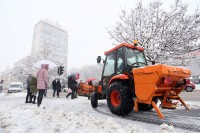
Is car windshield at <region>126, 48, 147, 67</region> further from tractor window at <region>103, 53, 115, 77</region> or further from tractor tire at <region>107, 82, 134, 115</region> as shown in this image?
tractor tire at <region>107, 82, 134, 115</region>

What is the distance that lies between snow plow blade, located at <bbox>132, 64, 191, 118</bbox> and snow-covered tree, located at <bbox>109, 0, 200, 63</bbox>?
6.54m

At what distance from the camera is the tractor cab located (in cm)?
596

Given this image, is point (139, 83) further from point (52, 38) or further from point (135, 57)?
point (52, 38)

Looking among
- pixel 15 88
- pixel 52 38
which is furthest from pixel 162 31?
pixel 52 38

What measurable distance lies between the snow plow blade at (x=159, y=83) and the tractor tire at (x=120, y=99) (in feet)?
0.84

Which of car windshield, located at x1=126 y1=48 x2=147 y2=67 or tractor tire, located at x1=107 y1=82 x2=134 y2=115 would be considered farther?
car windshield, located at x1=126 y1=48 x2=147 y2=67

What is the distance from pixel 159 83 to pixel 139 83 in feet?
→ 1.71

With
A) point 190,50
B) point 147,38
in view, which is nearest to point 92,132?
point 147,38

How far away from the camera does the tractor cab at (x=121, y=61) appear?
5.96 metres

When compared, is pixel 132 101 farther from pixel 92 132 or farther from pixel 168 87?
pixel 92 132

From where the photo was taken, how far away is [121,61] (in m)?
6.15

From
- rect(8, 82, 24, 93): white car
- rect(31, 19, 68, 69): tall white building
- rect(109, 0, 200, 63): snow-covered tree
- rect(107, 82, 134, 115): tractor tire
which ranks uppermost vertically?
rect(31, 19, 68, 69): tall white building

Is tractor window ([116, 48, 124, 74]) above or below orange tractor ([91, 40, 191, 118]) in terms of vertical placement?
above

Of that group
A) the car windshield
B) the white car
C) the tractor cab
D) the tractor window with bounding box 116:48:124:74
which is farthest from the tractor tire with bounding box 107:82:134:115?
the white car
